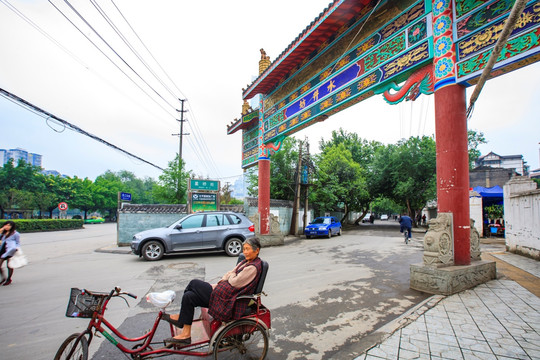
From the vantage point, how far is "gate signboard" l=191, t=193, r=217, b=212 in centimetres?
1401

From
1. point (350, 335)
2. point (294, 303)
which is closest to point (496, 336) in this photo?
point (350, 335)

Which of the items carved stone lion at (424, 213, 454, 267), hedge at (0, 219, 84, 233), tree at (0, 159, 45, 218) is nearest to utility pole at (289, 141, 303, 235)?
carved stone lion at (424, 213, 454, 267)

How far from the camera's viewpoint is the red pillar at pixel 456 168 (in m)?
5.10

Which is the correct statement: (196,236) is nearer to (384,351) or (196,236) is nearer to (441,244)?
(441,244)

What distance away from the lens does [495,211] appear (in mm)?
15562

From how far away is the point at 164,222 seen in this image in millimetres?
13594

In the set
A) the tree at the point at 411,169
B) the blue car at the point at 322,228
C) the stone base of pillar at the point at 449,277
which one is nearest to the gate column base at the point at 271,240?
the blue car at the point at 322,228

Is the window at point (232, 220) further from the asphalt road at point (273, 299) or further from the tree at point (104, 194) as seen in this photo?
the tree at point (104, 194)

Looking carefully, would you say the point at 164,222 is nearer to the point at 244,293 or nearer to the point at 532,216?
the point at 244,293

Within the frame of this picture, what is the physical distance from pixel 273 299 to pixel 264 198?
8439mm

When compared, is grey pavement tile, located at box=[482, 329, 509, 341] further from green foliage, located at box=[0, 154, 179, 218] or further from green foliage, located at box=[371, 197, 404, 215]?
green foliage, located at box=[371, 197, 404, 215]

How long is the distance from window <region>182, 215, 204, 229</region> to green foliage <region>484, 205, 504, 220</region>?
16730 millimetres

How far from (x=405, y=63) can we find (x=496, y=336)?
5696 millimetres

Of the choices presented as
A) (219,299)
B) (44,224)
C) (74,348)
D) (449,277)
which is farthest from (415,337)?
(44,224)
